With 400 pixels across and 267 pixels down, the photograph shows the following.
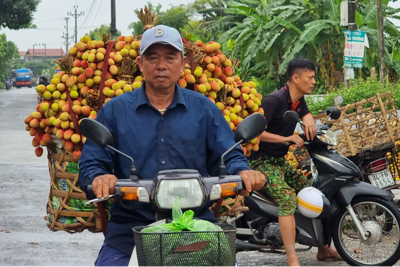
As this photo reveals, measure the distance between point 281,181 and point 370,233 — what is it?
1.05 m

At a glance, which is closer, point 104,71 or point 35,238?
point 104,71

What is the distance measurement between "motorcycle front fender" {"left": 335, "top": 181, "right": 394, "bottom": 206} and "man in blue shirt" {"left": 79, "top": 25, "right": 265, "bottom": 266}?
2680mm

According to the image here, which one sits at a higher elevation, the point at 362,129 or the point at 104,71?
the point at 104,71

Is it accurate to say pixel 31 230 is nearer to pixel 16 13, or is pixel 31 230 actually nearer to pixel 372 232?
pixel 372 232

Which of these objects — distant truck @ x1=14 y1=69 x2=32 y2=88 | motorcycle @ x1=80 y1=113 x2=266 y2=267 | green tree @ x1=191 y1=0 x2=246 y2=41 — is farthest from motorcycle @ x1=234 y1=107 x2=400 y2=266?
distant truck @ x1=14 y1=69 x2=32 y2=88

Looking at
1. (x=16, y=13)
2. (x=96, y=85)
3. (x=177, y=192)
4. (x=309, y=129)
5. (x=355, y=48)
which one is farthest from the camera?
(x=16, y=13)

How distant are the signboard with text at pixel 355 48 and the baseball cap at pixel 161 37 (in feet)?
35.7

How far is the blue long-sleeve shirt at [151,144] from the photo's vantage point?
287cm

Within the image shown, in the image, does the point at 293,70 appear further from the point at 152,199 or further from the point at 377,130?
the point at 152,199

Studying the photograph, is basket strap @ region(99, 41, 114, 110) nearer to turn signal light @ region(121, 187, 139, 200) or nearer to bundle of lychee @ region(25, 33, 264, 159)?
bundle of lychee @ region(25, 33, 264, 159)

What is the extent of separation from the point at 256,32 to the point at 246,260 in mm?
13481

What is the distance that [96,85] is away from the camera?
3.96m

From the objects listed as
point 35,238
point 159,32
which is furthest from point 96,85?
point 35,238

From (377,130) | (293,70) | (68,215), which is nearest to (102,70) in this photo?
(68,215)
